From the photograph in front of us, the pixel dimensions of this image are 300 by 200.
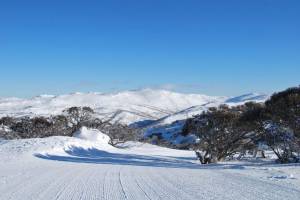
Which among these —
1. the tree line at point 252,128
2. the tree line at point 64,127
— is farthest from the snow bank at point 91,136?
the tree line at point 252,128

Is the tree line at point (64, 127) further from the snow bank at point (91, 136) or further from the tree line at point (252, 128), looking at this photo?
the tree line at point (252, 128)

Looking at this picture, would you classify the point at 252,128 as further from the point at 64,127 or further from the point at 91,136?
the point at 64,127

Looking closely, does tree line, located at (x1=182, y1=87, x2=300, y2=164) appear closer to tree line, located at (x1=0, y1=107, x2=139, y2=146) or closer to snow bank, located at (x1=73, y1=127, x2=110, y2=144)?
snow bank, located at (x1=73, y1=127, x2=110, y2=144)

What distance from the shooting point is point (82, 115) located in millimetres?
58156

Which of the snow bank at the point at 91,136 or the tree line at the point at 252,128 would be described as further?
the snow bank at the point at 91,136

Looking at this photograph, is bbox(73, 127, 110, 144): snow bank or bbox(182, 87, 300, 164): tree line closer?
bbox(182, 87, 300, 164): tree line

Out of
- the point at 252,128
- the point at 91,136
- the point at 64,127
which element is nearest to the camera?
the point at 252,128

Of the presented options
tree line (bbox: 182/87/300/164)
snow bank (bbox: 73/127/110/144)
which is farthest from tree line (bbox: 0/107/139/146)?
tree line (bbox: 182/87/300/164)

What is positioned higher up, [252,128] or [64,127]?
[64,127]

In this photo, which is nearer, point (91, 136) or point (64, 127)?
point (91, 136)

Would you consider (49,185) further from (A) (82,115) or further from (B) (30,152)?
(A) (82,115)

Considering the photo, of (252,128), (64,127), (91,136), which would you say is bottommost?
(252,128)

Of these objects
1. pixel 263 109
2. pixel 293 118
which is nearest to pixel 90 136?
pixel 263 109

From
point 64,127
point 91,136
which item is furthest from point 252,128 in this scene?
point 64,127
